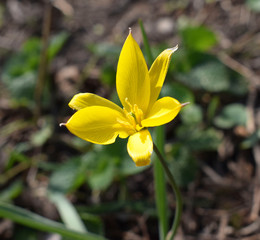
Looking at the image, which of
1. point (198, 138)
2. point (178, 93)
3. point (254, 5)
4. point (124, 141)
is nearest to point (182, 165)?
point (198, 138)

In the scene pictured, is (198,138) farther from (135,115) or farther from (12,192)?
(12,192)

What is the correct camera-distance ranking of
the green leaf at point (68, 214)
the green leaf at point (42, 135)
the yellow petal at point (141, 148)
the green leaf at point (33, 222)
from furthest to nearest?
the green leaf at point (42, 135), the green leaf at point (68, 214), the green leaf at point (33, 222), the yellow petal at point (141, 148)

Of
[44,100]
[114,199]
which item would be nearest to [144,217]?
[114,199]

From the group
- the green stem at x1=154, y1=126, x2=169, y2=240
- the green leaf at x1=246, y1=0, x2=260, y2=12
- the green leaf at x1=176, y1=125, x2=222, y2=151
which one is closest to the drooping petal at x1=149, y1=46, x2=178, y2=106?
the green stem at x1=154, y1=126, x2=169, y2=240

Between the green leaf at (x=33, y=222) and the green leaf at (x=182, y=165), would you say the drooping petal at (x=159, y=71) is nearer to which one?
the green leaf at (x=33, y=222)

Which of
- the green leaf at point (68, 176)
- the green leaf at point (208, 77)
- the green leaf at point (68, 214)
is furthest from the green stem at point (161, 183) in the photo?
the green leaf at point (208, 77)

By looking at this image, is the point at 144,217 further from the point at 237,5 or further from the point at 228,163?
the point at 237,5

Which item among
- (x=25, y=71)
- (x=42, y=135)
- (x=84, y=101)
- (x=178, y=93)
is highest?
(x=25, y=71)
